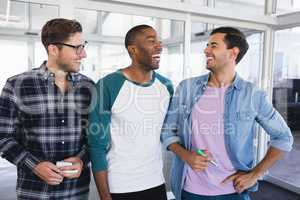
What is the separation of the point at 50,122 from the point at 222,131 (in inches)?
32.7

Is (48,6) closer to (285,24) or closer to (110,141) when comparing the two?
(110,141)

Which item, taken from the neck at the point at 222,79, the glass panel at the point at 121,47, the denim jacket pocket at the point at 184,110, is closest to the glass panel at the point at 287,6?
the glass panel at the point at 121,47

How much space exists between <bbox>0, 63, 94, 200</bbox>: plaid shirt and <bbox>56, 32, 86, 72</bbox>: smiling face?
78 mm

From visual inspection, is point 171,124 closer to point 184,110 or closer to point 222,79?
point 184,110

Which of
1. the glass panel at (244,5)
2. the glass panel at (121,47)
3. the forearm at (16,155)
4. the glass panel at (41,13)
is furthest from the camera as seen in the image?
the glass panel at (244,5)

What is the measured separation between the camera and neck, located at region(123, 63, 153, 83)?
5.11 ft

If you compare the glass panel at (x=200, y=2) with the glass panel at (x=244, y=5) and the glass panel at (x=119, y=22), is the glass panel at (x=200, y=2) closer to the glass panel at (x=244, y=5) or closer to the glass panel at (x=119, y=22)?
the glass panel at (x=244, y=5)

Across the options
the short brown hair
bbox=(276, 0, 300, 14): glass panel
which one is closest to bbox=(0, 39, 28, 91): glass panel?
the short brown hair

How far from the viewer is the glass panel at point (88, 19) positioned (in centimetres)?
260

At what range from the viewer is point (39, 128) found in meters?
1.38

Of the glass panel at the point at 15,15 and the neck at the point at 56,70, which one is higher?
the glass panel at the point at 15,15

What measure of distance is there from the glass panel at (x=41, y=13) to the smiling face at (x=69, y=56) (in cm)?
113

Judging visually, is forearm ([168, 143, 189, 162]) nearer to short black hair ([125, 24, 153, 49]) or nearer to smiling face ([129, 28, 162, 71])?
smiling face ([129, 28, 162, 71])

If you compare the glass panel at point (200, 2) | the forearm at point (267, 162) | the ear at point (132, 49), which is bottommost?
the forearm at point (267, 162)
